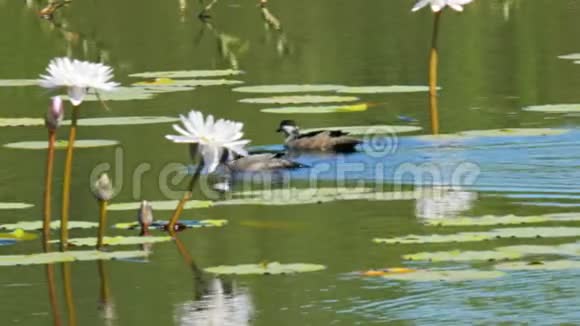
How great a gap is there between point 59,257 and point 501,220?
1814mm

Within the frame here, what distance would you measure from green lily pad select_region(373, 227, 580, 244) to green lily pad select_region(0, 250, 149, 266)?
41.6 inches

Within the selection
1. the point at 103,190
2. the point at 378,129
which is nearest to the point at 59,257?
the point at 103,190

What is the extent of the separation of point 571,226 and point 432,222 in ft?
1.96

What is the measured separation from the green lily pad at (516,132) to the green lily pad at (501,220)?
113 inches

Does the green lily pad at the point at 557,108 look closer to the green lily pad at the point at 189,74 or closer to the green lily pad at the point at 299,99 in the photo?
the green lily pad at the point at 299,99

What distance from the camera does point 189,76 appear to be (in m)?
14.5

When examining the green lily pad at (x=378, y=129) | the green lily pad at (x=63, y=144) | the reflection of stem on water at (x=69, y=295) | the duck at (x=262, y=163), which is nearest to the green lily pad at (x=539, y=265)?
the reflection of stem on water at (x=69, y=295)

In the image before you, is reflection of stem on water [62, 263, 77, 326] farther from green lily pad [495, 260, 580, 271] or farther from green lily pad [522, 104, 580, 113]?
green lily pad [522, 104, 580, 113]

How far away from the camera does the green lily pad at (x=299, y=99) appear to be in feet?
41.7

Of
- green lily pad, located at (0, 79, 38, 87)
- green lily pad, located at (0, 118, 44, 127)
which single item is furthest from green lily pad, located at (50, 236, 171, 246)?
green lily pad, located at (0, 79, 38, 87)

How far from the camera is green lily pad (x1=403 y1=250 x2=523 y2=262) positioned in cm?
675

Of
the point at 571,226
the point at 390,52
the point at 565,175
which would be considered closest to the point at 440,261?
the point at 571,226

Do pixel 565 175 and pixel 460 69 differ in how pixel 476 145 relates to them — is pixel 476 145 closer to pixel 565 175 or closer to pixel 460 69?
pixel 565 175

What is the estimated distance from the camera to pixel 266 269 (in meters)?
6.75
